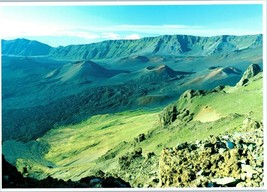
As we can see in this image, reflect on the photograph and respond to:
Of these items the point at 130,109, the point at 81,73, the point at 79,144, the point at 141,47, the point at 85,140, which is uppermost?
the point at 141,47

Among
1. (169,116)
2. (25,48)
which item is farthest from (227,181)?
(25,48)

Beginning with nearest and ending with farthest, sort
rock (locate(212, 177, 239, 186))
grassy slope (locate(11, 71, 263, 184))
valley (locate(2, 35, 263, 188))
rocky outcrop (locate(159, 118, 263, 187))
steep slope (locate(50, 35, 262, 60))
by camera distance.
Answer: rock (locate(212, 177, 239, 186))
rocky outcrop (locate(159, 118, 263, 187))
valley (locate(2, 35, 263, 188))
grassy slope (locate(11, 71, 263, 184))
steep slope (locate(50, 35, 262, 60))

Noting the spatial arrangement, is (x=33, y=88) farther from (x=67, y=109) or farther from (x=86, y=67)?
(x=67, y=109)

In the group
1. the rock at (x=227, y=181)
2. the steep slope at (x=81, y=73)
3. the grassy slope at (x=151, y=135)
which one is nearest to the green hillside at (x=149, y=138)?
the grassy slope at (x=151, y=135)

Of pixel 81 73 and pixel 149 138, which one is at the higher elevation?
pixel 81 73

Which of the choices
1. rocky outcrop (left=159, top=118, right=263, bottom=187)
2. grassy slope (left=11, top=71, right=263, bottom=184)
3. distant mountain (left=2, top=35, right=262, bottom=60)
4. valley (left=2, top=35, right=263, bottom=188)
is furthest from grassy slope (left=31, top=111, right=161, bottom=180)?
distant mountain (left=2, top=35, right=262, bottom=60)

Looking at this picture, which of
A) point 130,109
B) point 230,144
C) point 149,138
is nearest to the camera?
point 230,144

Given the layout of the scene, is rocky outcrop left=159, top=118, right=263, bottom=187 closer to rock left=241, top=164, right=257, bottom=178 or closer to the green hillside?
rock left=241, top=164, right=257, bottom=178

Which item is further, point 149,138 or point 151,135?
point 151,135

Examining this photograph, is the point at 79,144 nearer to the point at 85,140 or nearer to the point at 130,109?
the point at 85,140
